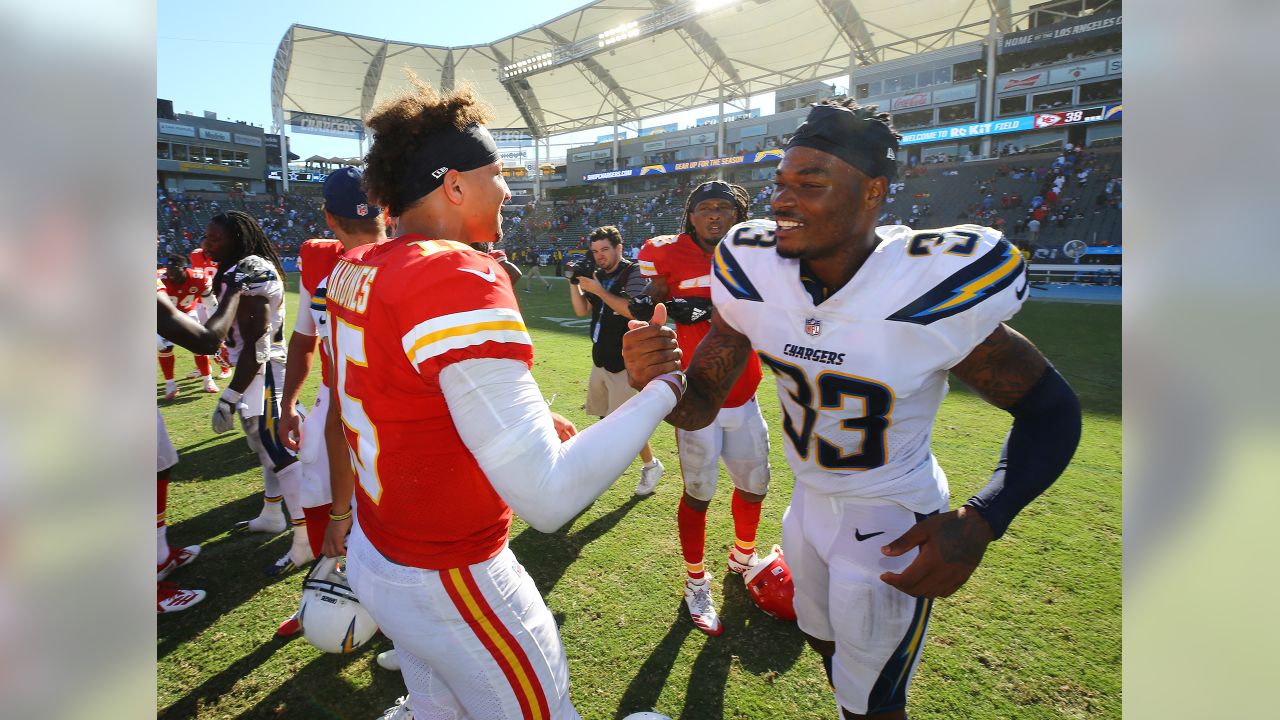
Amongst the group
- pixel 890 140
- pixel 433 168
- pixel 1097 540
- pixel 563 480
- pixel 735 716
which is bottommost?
pixel 735 716

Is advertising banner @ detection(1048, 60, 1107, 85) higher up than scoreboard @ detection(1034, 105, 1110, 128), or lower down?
higher up

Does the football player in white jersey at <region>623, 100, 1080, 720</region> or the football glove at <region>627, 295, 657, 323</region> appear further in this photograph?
the football glove at <region>627, 295, 657, 323</region>

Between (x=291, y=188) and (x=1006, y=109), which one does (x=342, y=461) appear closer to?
(x=1006, y=109)

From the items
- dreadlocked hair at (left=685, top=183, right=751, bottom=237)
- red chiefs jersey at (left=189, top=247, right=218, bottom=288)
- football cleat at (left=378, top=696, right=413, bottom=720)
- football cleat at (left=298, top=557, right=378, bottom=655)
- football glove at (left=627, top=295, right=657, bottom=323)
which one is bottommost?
football cleat at (left=378, top=696, right=413, bottom=720)

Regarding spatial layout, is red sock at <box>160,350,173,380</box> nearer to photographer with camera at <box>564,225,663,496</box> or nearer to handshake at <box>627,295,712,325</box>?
photographer with camera at <box>564,225,663,496</box>

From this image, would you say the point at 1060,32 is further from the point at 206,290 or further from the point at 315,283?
the point at 315,283

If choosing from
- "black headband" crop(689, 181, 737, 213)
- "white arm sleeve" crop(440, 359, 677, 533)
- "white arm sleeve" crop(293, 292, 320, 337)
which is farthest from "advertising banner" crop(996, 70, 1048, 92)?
"white arm sleeve" crop(440, 359, 677, 533)

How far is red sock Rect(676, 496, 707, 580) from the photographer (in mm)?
3691

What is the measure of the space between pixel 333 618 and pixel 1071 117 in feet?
121

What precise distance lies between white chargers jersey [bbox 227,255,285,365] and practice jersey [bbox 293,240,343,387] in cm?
38

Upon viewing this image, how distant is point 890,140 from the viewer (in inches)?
90.4
